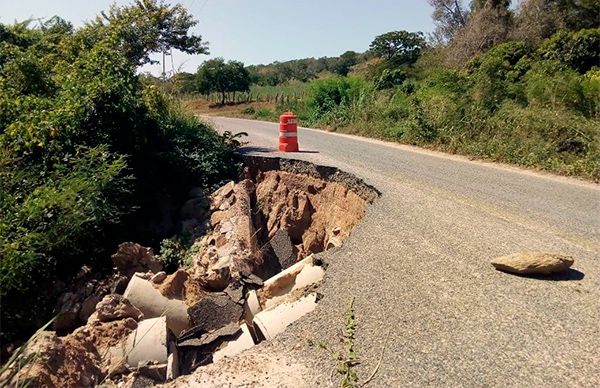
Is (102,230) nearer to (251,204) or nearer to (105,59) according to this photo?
(251,204)

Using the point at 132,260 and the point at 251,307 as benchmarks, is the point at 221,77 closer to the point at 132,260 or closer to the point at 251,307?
the point at 132,260

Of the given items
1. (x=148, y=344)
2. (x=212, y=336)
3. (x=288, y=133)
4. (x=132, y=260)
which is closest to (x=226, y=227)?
(x=132, y=260)

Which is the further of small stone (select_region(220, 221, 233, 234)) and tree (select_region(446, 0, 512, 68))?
tree (select_region(446, 0, 512, 68))

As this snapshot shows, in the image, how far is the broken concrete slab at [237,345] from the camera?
4.25 meters

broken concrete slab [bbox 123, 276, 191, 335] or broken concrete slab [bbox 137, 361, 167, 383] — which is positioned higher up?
broken concrete slab [bbox 137, 361, 167, 383]

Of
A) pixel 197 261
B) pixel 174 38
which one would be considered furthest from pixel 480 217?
pixel 174 38

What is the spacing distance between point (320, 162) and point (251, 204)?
5.55 ft

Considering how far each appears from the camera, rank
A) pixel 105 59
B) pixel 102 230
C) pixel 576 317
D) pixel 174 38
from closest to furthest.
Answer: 1. pixel 576 317
2. pixel 102 230
3. pixel 105 59
4. pixel 174 38

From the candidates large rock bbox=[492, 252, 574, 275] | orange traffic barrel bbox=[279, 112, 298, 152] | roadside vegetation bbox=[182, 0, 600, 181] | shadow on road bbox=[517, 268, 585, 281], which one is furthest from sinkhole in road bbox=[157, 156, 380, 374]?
roadside vegetation bbox=[182, 0, 600, 181]

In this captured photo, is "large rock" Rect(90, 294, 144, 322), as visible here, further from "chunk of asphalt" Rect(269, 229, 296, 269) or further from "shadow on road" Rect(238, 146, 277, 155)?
"shadow on road" Rect(238, 146, 277, 155)

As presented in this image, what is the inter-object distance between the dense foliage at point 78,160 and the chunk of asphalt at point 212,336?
2.16 meters

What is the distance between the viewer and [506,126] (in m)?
11.8

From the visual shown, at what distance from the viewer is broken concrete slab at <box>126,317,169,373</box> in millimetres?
4223

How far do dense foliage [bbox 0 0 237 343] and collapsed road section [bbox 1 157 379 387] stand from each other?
0.59m
